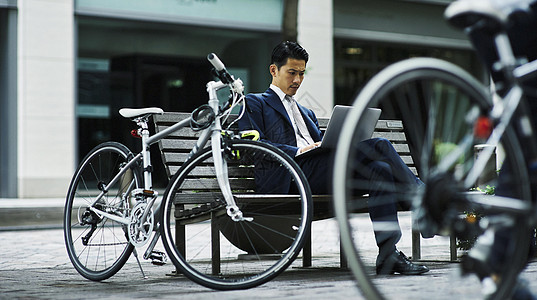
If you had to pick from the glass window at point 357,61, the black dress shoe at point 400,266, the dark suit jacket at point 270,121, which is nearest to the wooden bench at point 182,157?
the black dress shoe at point 400,266

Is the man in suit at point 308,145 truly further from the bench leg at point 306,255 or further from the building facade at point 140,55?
the building facade at point 140,55

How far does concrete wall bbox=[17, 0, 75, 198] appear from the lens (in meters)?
14.0

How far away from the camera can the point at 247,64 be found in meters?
16.6

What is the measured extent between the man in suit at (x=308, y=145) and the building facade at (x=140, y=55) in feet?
21.1

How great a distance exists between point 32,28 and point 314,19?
18.5 ft

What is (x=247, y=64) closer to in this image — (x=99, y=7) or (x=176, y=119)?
(x=99, y=7)

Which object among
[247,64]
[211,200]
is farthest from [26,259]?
[247,64]

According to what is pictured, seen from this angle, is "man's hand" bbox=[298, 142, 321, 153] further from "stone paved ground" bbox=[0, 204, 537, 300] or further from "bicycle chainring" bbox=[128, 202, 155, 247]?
"bicycle chainring" bbox=[128, 202, 155, 247]

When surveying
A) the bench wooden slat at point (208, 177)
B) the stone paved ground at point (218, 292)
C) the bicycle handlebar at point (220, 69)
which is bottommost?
the stone paved ground at point (218, 292)

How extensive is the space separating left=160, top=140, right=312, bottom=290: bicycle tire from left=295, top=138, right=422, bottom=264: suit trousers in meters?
0.27

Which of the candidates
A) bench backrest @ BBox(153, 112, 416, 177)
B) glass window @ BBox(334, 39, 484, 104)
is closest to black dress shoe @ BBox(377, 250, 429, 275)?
bench backrest @ BBox(153, 112, 416, 177)

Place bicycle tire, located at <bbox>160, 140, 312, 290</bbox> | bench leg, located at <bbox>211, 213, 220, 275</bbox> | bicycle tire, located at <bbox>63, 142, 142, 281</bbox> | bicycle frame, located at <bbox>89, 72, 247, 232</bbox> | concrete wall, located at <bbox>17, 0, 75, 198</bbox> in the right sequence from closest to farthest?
bicycle tire, located at <bbox>160, 140, 312, 290</bbox> → bicycle frame, located at <bbox>89, 72, 247, 232</bbox> → bench leg, located at <bbox>211, 213, 220, 275</bbox> → bicycle tire, located at <bbox>63, 142, 142, 281</bbox> → concrete wall, located at <bbox>17, 0, 75, 198</bbox>

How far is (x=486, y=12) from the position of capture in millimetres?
2729

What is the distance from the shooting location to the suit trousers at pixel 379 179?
359 centimetres
